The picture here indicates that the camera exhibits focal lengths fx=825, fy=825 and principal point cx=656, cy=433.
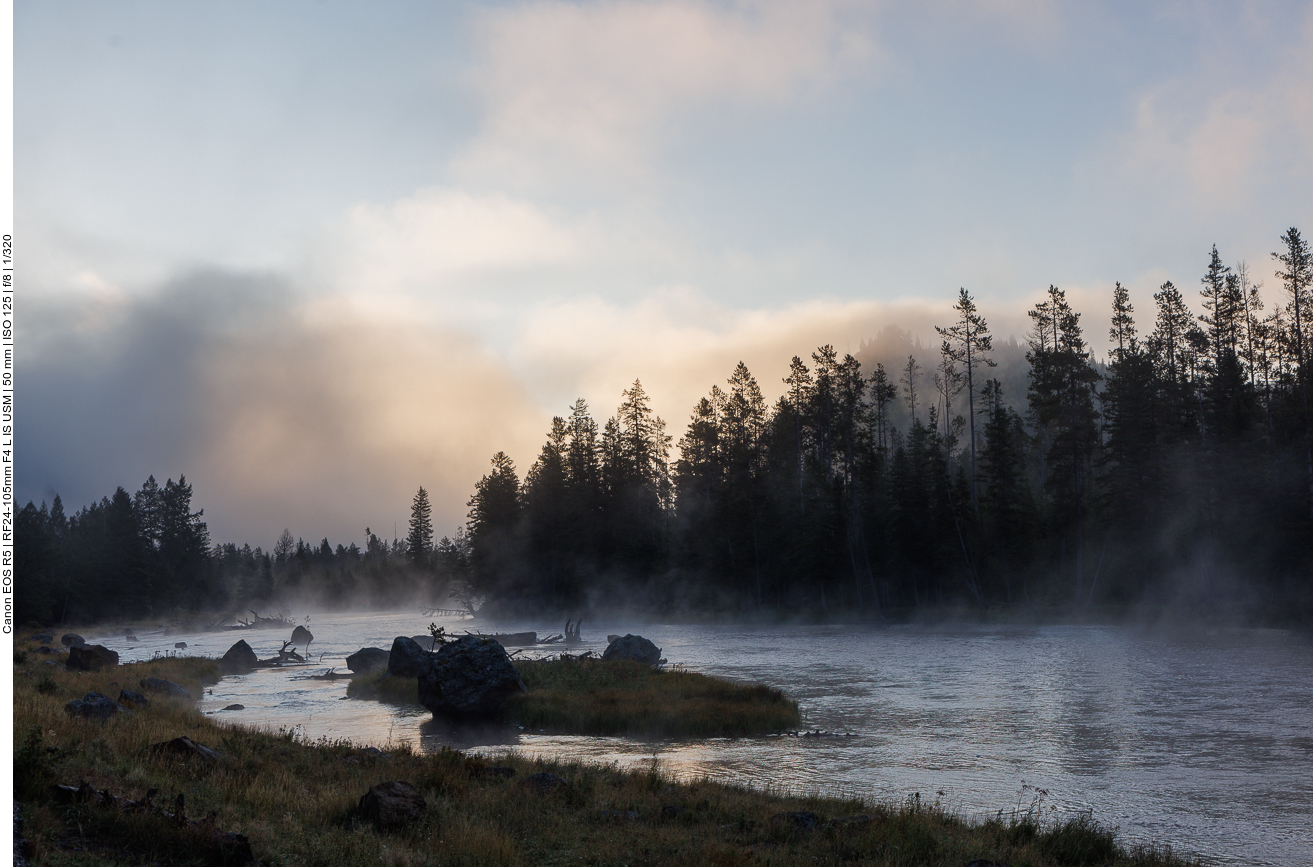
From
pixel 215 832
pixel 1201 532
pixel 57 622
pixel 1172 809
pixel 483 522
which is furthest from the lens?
pixel 483 522

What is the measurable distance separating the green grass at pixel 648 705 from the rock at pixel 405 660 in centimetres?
554

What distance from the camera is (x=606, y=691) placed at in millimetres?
33594

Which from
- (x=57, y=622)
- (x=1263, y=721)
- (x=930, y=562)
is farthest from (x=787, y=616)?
(x=57, y=622)

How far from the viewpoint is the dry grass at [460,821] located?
33.7 feet

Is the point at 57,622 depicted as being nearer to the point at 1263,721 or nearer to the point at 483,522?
the point at 483,522

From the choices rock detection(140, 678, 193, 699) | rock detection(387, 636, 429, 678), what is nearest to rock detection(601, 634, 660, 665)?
rock detection(387, 636, 429, 678)

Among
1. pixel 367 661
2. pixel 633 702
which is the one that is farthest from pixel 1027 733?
pixel 367 661

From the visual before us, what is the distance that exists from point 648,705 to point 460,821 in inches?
740

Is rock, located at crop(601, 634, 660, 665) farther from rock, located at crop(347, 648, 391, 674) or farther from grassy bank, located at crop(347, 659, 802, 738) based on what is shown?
rock, located at crop(347, 648, 391, 674)

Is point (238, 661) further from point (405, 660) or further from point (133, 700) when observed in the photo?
point (133, 700)

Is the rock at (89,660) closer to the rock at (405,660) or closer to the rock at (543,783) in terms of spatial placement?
the rock at (405,660)

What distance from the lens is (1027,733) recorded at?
960 inches

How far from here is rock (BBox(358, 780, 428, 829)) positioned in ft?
40.5

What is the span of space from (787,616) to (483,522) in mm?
54153
